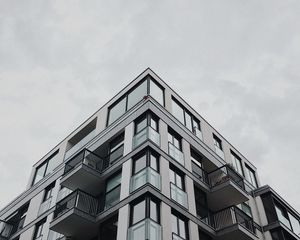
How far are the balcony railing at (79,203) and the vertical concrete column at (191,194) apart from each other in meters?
5.26

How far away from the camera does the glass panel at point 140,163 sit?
21.1 meters

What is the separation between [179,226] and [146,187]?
8.91 ft

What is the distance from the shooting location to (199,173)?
25.1m

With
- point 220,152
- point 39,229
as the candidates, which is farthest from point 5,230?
point 220,152

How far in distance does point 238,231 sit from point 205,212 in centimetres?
242

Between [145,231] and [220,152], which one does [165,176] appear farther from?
[220,152]

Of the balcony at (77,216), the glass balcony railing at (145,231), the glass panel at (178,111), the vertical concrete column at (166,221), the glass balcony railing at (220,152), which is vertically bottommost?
the glass balcony railing at (145,231)

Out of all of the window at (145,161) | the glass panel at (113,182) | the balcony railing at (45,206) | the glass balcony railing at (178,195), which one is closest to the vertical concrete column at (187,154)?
the glass balcony railing at (178,195)

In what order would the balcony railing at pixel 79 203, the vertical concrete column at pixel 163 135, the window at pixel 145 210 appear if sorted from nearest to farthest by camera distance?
the window at pixel 145 210, the balcony railing at pixel 79 203, the vertical concrete column at pixel 163 135

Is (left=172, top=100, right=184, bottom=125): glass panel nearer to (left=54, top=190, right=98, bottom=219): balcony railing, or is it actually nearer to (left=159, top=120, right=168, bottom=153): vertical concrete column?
(left=159, top=120, right=168, bottom=153): vertical concrete column

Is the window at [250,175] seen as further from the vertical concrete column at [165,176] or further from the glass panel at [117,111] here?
the vertical concrete column at [165,176]

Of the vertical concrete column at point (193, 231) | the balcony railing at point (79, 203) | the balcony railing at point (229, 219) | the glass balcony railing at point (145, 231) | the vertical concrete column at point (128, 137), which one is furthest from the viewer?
the balcony railing at point (229, 219)

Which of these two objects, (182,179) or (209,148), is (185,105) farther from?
(182,179)

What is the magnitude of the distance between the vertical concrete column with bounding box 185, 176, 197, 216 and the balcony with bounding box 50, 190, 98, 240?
17.1 ft
